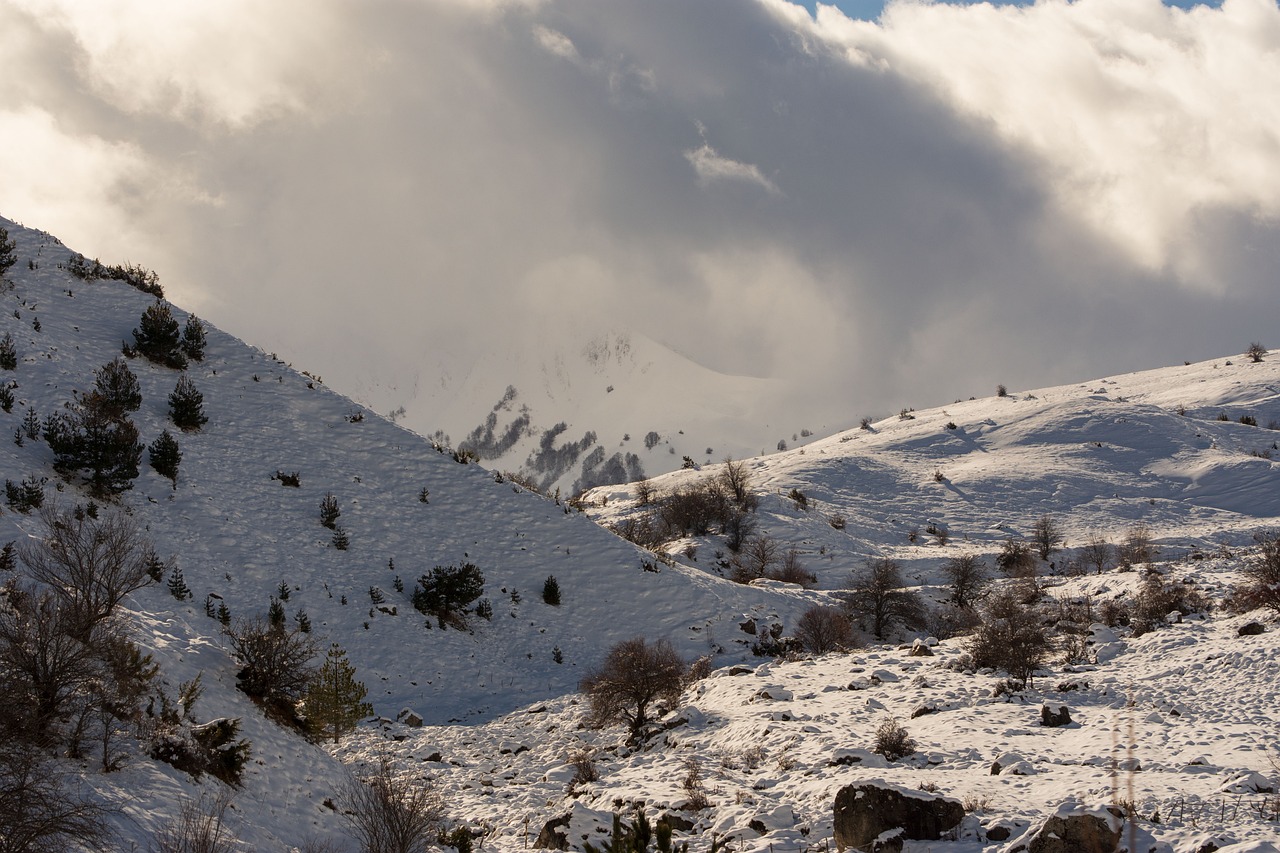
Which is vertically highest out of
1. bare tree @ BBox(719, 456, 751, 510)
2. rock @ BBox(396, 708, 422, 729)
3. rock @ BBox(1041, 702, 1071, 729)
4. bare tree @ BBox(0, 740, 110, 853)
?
bare tree @ BBox(719, 456, 751, 510)

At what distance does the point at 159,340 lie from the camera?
94.8ft

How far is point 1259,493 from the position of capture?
42000mm

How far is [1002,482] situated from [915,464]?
6.08 m

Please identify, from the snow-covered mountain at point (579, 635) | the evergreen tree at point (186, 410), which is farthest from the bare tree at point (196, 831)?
the evergreen tree at point (186, 410)

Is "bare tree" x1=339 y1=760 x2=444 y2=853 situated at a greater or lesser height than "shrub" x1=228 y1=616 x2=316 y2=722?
lesser

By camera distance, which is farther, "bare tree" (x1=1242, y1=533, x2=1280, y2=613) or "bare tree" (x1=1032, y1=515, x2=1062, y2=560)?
"bare tree" (x1=1032, y1=515, x2=1062, y2=560)

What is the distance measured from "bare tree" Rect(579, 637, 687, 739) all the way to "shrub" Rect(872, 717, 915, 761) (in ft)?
20.7

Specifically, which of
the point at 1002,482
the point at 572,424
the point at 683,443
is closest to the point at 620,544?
the point at 1002,482

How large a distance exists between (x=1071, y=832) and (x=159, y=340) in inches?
1235

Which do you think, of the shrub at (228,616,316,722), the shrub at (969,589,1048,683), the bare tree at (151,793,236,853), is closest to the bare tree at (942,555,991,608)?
the shrub at (969,589,1048,683)

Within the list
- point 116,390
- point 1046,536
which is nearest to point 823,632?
point 1046,536

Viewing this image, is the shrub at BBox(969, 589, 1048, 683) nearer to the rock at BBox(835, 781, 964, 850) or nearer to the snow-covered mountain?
the snow-covered mountain

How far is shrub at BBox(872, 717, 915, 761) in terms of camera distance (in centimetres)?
1371

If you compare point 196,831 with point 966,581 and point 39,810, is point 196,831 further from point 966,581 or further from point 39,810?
point 966,581
